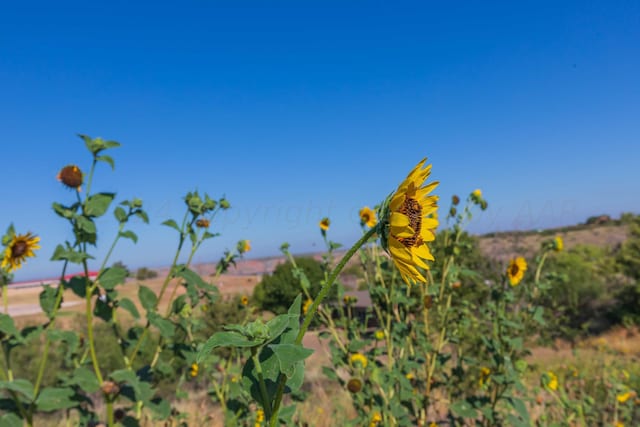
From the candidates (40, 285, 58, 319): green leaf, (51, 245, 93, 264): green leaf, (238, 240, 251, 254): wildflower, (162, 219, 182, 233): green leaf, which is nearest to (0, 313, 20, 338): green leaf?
(40, 285, 58, 319): green leaf

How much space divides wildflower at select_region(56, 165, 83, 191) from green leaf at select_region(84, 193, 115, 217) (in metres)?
0.12

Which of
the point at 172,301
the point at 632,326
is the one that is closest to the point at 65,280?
the point at 172,301

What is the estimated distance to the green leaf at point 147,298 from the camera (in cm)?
193

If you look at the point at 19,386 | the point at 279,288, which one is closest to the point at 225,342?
the point at 19,386

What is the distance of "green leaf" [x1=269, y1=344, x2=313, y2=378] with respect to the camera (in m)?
0.62

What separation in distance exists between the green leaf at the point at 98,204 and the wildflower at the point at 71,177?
12 cm

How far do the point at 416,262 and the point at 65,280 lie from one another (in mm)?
1599

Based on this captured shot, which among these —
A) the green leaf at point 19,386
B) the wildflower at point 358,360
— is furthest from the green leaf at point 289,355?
the wildflower at point 358,360

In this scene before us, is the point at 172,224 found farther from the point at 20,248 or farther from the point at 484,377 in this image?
the point at 484,377

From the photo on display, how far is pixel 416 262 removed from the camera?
897 mm

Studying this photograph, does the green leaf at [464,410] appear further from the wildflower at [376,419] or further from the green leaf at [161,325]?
the green leaf at [161,325]

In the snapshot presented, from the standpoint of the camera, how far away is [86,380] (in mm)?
1606

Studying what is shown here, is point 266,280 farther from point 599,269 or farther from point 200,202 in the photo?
point 200,202

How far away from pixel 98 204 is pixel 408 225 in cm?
143
